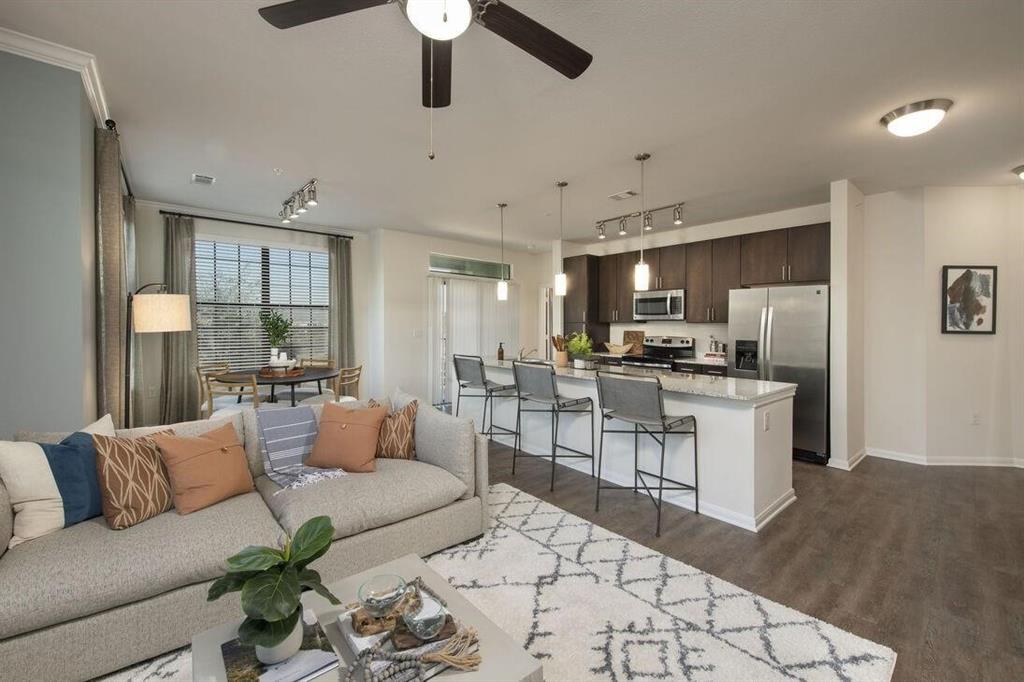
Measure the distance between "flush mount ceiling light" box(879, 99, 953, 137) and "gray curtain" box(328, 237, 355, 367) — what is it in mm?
5776

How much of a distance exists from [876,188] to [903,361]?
1.72 metres

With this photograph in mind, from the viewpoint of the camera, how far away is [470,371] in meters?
4.39

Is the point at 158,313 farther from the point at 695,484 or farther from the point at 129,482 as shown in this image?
the point at 695,484

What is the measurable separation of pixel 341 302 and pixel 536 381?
359cm

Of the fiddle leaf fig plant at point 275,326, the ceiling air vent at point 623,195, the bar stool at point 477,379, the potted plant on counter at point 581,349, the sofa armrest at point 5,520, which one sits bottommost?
the sofa armrest at point 5,520

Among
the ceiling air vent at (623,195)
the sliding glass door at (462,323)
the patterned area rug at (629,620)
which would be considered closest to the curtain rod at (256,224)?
the sliding glass door at (462,323)

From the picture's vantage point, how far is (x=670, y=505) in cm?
323

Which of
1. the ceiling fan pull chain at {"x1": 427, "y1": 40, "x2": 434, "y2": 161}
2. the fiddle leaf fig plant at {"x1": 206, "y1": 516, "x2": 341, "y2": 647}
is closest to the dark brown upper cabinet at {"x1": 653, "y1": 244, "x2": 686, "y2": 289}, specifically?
the ceiling fan pull chain at {"x1": 427, "y1": 40, "x2": 434, "y2": 161}

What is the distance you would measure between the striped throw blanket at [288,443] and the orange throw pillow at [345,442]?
0.19 ft

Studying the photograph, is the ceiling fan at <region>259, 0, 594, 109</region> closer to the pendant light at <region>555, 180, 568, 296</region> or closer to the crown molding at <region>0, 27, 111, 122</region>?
the crown molding at <region>0, 27, 111, 122</region>

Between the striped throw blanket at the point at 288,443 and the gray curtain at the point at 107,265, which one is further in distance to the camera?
the gray curtain at the point at 107,265

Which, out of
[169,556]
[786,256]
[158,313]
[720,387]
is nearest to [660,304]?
[786,256]

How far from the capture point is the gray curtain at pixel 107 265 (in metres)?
2.63

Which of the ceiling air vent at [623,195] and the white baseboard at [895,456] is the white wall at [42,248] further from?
the white baseboard at [895,456]
